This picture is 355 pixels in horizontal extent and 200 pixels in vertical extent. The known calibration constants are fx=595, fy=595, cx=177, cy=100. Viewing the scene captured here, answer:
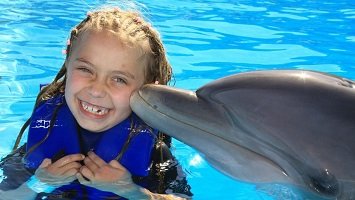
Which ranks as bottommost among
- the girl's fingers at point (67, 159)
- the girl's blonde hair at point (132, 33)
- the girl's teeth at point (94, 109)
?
the girl's fingers at point (67, 159)

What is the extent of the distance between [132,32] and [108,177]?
1.08 metres

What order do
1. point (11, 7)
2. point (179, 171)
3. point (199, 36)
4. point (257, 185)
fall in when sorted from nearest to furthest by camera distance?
1. point (257, 185)
2. point (179, 171)
3. point (199, 36)
4. point (11, 7)

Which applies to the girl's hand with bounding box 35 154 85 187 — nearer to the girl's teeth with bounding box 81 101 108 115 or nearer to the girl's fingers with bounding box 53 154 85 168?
the girl's fingers with bounding box 53 154 85 168

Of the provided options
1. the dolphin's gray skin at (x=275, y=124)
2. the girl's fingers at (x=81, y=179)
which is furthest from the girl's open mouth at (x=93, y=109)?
the dolphin's gray skin at (x=275, y=124)

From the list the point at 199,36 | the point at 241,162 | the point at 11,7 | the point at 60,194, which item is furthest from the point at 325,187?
the point at 11,7

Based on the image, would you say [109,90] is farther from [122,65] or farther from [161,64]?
[161,64]

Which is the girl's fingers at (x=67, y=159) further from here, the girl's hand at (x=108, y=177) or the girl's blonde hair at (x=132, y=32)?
the girl's blonde hair at (x=132, y=32)

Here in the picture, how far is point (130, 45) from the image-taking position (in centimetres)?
432

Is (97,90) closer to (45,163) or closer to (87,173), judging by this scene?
(87,173)

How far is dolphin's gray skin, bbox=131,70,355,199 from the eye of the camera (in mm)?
3268

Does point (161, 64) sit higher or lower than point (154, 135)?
higher

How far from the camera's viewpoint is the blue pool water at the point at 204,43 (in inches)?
272

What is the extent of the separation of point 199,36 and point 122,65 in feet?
21.9

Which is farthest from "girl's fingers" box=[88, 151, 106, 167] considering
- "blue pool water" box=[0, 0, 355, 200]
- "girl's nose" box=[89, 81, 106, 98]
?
"blue pool water" box=[0, 0, 355, 200]
